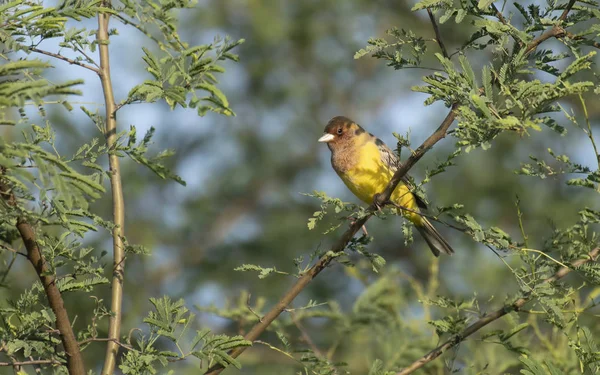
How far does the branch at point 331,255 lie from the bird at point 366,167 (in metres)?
2.04

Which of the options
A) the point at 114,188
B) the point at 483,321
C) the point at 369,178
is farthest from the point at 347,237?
the point at 369,178

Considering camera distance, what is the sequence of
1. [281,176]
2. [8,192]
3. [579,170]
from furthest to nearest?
[281,176], [579,170], [8,192]

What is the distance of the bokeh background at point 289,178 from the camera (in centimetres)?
789

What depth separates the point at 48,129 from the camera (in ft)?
8.06

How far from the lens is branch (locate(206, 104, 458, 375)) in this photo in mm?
2459

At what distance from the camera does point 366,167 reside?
213 inches

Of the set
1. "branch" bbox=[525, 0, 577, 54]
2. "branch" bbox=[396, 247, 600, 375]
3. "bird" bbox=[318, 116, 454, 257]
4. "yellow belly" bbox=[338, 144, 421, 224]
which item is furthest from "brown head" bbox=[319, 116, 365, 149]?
"branch" bbox=[525, 0, 577, 54]

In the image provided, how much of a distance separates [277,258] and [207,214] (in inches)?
47.4

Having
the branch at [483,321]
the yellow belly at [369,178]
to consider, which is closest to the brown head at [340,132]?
the yellow belly at [369,178]

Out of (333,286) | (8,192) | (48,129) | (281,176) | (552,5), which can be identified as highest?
(281,176)

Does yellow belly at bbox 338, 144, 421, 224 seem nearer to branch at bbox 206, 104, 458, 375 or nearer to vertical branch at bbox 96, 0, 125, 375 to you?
branch at bbox 206, 104, 458, 375

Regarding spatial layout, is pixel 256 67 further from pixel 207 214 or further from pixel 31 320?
pixel 31 320

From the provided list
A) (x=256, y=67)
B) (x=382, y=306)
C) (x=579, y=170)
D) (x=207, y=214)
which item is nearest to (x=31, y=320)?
(x=579, y=170)

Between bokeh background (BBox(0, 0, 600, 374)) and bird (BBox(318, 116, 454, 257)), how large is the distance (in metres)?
0.92
